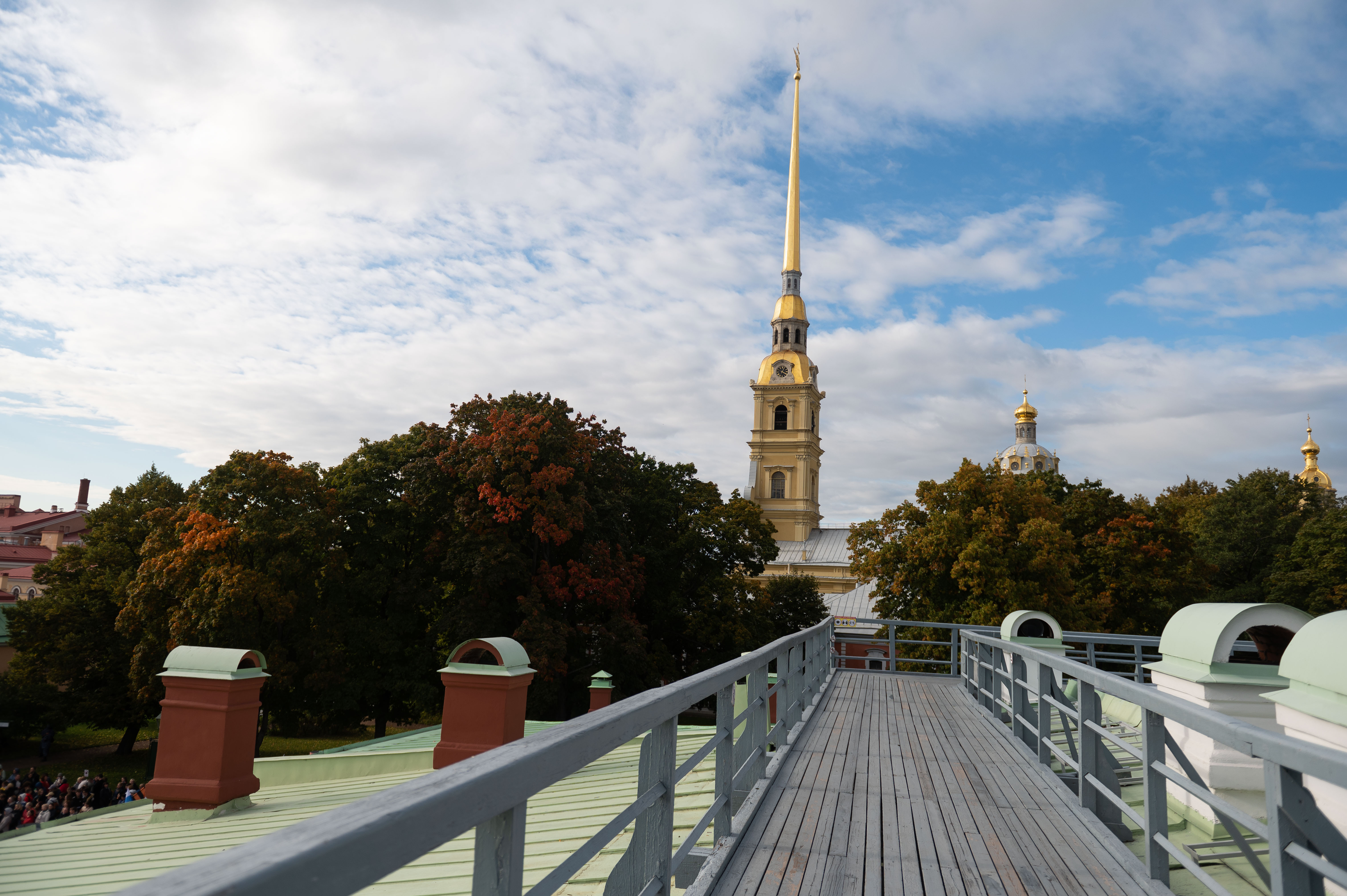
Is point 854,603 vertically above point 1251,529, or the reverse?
point 1251,529

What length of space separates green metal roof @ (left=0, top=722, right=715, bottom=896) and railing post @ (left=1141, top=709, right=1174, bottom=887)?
7.63ft

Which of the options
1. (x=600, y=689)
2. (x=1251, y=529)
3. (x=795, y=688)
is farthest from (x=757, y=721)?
(x=1251, y=529)

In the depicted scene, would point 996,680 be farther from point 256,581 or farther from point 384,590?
point 384,590

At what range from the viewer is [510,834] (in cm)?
186

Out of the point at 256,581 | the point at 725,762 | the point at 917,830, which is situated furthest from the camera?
the point at 256,581

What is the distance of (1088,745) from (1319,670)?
1657 millimetres

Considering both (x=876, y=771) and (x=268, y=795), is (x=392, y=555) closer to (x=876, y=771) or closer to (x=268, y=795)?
(x=268, y=795)

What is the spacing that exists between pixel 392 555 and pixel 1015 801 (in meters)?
24.9

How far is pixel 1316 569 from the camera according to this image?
36375 mm

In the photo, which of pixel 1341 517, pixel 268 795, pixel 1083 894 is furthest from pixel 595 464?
pixel 1341 517

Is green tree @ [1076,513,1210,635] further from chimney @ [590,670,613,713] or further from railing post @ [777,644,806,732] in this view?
railing post @ [777,644,806,732]

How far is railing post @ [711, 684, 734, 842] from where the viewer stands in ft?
14.8

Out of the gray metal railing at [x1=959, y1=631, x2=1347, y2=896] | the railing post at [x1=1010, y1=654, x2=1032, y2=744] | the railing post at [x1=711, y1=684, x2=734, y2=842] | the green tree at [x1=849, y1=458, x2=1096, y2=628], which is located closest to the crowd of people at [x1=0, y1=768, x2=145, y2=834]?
the railing post at [x1=1010, y1=654, x2=1032, y2=744]

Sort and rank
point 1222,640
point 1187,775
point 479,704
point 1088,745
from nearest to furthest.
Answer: point 1187,775 → point 1088,745 → point 1222,640 → point 479,704
